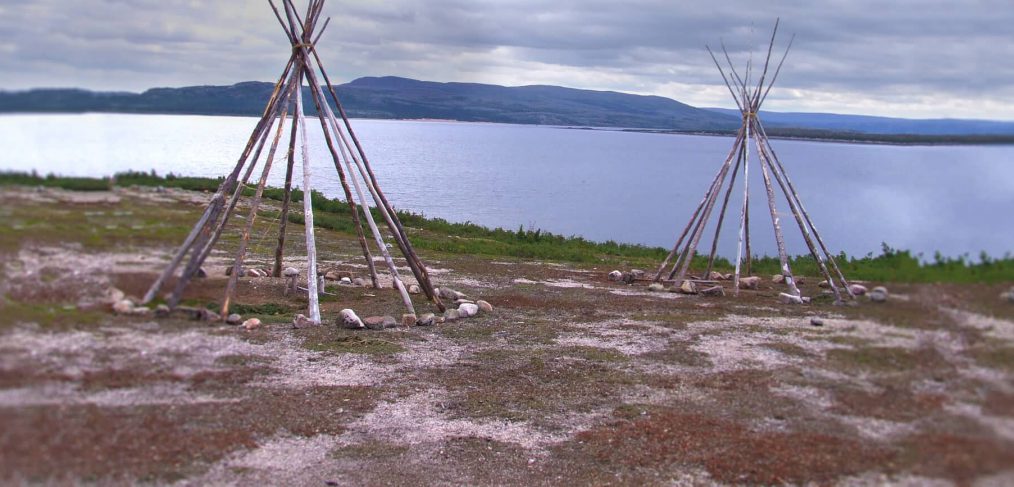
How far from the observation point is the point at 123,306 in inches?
229

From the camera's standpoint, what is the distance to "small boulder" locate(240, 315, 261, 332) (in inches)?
423

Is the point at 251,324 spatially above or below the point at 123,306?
below

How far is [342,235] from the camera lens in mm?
25641

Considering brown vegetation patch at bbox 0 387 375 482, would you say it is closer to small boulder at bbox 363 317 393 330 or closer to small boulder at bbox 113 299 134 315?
small boulder at bbox 113 299 134 315

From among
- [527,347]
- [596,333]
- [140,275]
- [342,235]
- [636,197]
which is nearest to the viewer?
[140,275]

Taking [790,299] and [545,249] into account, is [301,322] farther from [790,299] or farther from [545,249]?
[545,249]

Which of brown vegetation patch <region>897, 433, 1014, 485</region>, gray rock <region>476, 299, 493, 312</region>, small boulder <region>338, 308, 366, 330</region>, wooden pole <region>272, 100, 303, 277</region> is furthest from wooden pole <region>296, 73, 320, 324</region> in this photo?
brown vegetation patch <region>897, 433, 1014, 485</region>

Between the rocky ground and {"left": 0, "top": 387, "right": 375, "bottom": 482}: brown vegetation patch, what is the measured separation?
20 mm

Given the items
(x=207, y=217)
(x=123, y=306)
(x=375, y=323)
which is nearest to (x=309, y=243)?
(x=375, y=323)

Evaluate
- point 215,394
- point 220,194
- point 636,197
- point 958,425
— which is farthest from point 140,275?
point 636,197

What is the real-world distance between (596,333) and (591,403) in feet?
12.2

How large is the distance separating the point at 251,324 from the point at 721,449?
6.71m

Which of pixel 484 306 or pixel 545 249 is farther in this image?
pixel 545 249

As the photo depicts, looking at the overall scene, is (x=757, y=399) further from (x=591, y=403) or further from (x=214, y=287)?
(x=214, y=287)
